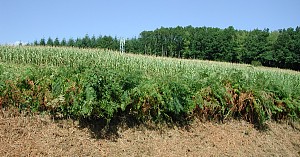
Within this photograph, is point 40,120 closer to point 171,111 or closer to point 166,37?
point 171,111

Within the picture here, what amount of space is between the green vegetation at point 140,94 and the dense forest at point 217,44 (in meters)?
50.8

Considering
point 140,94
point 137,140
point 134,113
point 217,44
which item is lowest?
point 137,140

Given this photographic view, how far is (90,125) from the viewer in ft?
21.0

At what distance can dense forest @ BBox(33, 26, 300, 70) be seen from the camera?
63.5 metres

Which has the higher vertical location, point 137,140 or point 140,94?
point 140,94

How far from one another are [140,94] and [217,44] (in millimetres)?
73115

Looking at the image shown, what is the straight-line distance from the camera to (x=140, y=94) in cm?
661

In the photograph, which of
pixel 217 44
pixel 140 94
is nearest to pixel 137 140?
pixel 140 94

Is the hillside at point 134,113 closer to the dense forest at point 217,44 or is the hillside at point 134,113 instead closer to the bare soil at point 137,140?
the bare soil at point 137,140

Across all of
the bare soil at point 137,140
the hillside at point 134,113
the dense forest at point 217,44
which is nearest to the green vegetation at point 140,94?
the hillside at point 134,113

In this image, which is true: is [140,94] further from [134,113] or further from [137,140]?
[137,140]

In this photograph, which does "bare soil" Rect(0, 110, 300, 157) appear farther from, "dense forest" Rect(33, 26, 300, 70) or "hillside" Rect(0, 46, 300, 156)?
"dense forest" Rect(33, 26, 300, 70)

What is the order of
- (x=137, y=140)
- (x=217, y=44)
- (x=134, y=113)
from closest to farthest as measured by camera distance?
1. (x=137, y=140)
2. (x=134, y=113)
3. (x=217, y=44)

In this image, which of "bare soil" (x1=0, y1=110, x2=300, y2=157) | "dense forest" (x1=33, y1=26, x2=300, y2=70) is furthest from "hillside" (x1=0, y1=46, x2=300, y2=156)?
"dense forest" (x1=33, y1=26, x2=300, y2=70)
